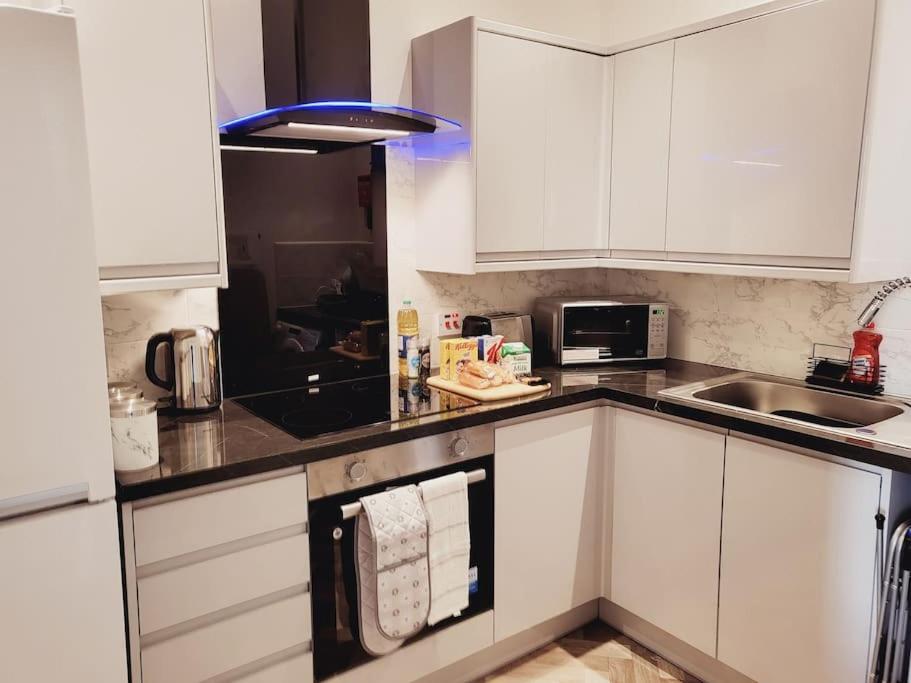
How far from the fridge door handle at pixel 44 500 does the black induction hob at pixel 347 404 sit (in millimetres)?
602

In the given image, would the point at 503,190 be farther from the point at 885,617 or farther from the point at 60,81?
the point at 885,617

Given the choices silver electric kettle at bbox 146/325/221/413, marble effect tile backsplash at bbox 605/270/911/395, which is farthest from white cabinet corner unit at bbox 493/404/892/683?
silver electric kettle at bbox 146/325/221/413

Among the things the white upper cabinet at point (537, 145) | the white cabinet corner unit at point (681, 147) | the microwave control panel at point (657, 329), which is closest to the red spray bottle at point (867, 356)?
the white cabinet corner unit at point (681, 147)

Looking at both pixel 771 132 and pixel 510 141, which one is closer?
pixel 771 132

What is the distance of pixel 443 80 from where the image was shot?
8.29ft

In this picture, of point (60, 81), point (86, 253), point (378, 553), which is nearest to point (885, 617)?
point (378, 553)

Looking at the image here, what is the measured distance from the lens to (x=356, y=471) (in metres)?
1.95

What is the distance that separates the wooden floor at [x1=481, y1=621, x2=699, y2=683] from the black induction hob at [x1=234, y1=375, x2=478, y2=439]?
0.97 metres

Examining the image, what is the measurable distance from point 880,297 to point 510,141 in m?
1.32

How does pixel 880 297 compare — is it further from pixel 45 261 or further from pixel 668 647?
pixel 45 261

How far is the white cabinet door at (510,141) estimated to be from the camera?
2447 millimetres

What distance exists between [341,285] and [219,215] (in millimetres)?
728

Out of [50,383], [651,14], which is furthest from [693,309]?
[50,383]

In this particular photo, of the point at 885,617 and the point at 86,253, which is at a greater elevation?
the point at 86,253
